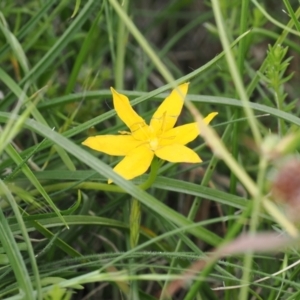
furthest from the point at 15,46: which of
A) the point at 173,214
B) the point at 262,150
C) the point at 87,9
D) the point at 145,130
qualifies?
the point at 262,150

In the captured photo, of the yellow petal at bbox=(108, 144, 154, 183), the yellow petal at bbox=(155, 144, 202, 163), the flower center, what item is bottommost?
the yellow petal at bbox=(108, 144, 154, 183)

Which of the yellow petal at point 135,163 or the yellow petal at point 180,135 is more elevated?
the yellow petal at point 180,135

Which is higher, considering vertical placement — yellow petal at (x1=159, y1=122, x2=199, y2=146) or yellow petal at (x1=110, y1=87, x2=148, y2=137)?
yellow petal at (x1=110, y1=87, x2=148, y2=137)

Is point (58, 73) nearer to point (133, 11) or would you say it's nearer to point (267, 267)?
point (133, 11)
